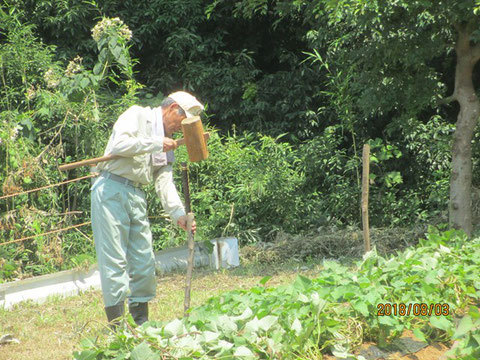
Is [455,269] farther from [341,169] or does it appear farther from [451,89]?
[451,89]

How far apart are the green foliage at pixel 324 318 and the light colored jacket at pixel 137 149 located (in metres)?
1.09

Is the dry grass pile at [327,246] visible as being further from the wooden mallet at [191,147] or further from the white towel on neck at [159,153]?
the wooden mallet at [191,147]

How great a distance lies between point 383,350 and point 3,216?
4.63m

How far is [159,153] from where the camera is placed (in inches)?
173

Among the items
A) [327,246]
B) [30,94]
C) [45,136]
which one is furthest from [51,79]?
[327,246]

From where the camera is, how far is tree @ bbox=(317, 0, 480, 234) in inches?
254

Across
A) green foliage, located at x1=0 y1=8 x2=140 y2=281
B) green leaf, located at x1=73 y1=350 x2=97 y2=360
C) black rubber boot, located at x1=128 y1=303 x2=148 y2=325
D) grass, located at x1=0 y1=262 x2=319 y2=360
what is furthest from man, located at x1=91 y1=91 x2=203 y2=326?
green foliage, located at x1=0 y1=8 x2=140 y2=281

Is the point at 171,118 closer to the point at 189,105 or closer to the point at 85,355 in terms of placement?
the point at 189,105

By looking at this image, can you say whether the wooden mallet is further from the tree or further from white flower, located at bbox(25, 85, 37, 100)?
white flower, located at bbox(25, 85, 37, 100)

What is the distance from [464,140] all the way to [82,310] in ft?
13.7

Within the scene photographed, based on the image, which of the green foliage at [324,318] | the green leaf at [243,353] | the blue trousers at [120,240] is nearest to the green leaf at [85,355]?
the green foliage at [324,318]

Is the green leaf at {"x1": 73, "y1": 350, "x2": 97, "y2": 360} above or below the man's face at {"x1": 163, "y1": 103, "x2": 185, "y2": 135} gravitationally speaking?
below

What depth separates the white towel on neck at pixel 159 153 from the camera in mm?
4211

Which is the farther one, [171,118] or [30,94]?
[30,94]
